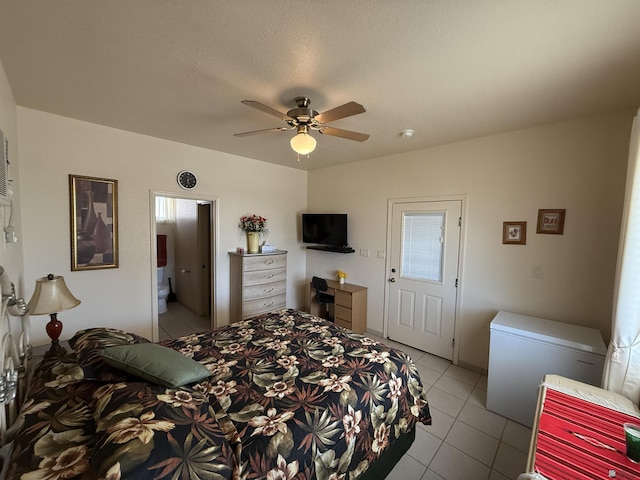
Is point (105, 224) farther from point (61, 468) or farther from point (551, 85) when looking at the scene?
point (551, 85)

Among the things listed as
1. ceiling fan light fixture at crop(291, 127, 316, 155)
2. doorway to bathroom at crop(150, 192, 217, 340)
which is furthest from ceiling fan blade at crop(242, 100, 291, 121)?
doorway to bathroom at crop(150, 192, 217, 340)

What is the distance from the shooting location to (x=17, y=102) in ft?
7.12

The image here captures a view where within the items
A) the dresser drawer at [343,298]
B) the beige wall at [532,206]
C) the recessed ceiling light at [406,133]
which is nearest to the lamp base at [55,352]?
the dresser drawer at [343,298]

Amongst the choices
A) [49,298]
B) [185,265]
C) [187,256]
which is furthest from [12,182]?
[185,265]

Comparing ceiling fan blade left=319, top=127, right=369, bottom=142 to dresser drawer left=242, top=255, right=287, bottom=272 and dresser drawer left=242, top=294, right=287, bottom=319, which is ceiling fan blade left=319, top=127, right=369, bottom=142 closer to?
dresser drawer left=242, top=255, right=287, bottom=272

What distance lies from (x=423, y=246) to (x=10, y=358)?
3.60 meters

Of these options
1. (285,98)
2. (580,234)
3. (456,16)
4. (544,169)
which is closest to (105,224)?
(285,98)

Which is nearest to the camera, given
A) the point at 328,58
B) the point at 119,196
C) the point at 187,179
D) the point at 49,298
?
the point at 328,58

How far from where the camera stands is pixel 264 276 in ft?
12.5

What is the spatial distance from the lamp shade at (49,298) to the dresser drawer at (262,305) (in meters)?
1.94

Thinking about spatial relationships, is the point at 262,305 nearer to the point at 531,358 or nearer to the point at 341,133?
the point at 341,133

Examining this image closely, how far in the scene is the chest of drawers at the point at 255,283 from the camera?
3.58 m

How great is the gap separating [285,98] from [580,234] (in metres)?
2.87

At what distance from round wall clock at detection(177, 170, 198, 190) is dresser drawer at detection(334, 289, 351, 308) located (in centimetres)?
246
